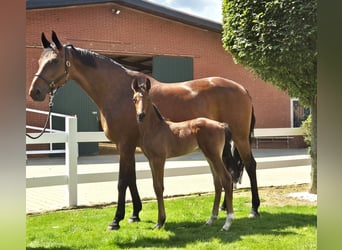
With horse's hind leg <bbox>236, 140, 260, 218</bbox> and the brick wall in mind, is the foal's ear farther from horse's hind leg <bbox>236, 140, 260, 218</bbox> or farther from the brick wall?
the brick wall

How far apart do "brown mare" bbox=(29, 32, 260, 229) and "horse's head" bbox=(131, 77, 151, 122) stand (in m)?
0.46

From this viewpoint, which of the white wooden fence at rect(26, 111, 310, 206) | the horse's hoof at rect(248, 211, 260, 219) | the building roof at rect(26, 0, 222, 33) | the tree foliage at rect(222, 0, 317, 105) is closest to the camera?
the tree foliage at rect(222, 0, 317, 105)

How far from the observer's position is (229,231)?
3.43 m

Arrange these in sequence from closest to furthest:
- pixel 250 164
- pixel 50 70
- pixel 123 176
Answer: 1. pixel 50 70
2. pixel 123 176
3. pixel 250 164

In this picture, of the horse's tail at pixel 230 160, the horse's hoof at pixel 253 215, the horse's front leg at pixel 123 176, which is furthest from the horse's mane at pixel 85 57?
the horse's hoof at pixel 253 215

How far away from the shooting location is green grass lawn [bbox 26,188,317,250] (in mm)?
3154

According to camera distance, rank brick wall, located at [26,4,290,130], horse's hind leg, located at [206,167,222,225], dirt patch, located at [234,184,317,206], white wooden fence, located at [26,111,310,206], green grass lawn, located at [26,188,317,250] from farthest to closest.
Result: brick wall, located at [26,4,290,130]
dirt patch, located at [234,184,317,206]
white wooden fence, located at [26,111,310,206]
horse's hind leg, located at [206,167,222,225]
green grass lawn, located at [26,188,317,250]

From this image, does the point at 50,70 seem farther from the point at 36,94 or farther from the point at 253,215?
the point at 253,215

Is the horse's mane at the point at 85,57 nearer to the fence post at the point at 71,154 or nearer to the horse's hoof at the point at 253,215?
the fence post at the point at 71,154

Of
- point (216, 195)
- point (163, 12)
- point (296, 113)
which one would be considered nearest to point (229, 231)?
point (216, 195)

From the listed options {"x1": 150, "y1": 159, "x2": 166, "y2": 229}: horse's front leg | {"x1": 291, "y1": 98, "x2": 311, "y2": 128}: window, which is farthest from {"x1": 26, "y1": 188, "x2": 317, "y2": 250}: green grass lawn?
{"x1": 291, "y1": 98, "x2": 311, "y2": 128}: window

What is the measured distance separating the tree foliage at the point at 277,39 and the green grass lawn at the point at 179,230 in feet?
4.89

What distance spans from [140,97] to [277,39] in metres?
1.77
